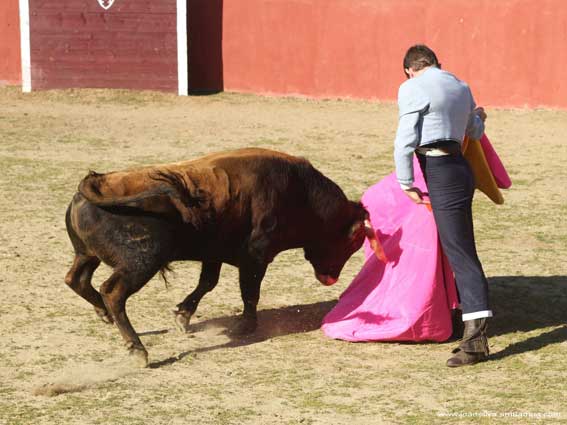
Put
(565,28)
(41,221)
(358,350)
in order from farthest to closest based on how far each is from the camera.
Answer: (565,28) < (41,221) < (358,350)

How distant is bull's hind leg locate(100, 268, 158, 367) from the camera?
18.0 feet

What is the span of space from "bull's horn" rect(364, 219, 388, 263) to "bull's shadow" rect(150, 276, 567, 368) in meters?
0.52

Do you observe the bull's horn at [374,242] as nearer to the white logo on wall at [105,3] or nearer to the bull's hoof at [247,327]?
the bull's hoof at [247,327]

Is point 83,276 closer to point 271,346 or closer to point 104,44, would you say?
point 271,346

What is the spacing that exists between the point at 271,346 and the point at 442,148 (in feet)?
4.35

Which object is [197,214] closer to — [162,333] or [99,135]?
[162,333]

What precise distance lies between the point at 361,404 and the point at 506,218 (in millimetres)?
4042

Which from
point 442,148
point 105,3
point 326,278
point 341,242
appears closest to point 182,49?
point 105,3

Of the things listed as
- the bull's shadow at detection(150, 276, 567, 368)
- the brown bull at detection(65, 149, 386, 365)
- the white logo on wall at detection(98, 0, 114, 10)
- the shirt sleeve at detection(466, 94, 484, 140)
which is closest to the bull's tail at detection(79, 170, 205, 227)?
the brown bull at detection(65, 149, 386, 365)

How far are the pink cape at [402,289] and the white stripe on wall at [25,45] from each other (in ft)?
34.6

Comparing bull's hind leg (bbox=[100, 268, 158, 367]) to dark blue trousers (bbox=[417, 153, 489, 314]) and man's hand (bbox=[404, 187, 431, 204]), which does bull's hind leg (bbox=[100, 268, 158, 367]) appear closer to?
man's hand (bbox=[404, 187, 431, 204])

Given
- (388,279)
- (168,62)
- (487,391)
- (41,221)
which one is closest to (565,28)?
(168,62)

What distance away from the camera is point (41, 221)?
8539 millimetres

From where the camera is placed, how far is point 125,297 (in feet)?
18.1
